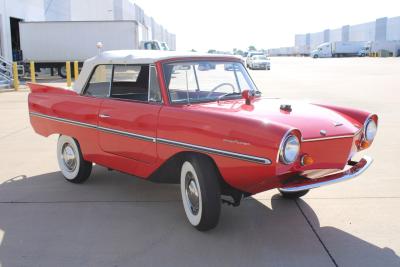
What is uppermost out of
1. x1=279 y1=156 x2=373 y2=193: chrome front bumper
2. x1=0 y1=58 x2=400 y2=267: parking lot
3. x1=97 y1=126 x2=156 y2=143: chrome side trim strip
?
x1=97 y1=126 x2=156 y2=143: chrome side trim strip

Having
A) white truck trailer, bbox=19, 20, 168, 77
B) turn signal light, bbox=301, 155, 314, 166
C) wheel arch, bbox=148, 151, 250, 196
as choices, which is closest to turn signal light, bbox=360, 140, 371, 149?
turn signal light, bbox=301, 155, 314, 166

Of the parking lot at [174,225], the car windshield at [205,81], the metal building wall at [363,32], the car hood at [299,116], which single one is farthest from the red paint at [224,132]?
the metal building wall at [363,32]

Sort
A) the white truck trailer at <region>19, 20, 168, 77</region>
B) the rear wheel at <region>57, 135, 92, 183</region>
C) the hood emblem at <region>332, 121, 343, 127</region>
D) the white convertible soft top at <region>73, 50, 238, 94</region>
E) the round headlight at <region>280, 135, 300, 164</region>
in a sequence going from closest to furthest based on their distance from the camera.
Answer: the round headlight at <region>280, 135, 300, 164</region>
the hood emblem at <region>332, 121, 343, 127</region>
the white convertible soft top at <region>73, 50, 238, 94</region>
the rear wheel at <region>57, 135, 92, 183</region>
the white truck trailer at <region>19, 20, 168, 77</region>

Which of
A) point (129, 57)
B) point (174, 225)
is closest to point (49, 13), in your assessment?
point (129, 57)

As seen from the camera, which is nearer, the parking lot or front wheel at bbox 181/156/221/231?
the parking lot

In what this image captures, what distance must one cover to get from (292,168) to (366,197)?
1.81m

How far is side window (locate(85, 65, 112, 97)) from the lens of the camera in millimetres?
5375

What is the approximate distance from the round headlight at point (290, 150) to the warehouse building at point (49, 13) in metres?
25.6

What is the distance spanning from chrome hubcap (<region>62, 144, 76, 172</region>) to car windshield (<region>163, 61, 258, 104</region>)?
185 centimetres

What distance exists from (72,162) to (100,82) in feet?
3.58

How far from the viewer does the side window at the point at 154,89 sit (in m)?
4.55

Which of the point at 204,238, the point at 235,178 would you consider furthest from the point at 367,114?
the point at 204,238

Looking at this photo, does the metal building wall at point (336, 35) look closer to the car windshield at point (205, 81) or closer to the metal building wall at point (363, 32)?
the metal building wall at point (363, 32)

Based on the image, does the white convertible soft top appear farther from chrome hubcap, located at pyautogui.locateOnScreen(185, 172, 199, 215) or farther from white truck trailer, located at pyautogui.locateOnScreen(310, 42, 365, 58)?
white truck trailer, located at pyautogui.locateOnScreen(310, 42, 365, 58)
